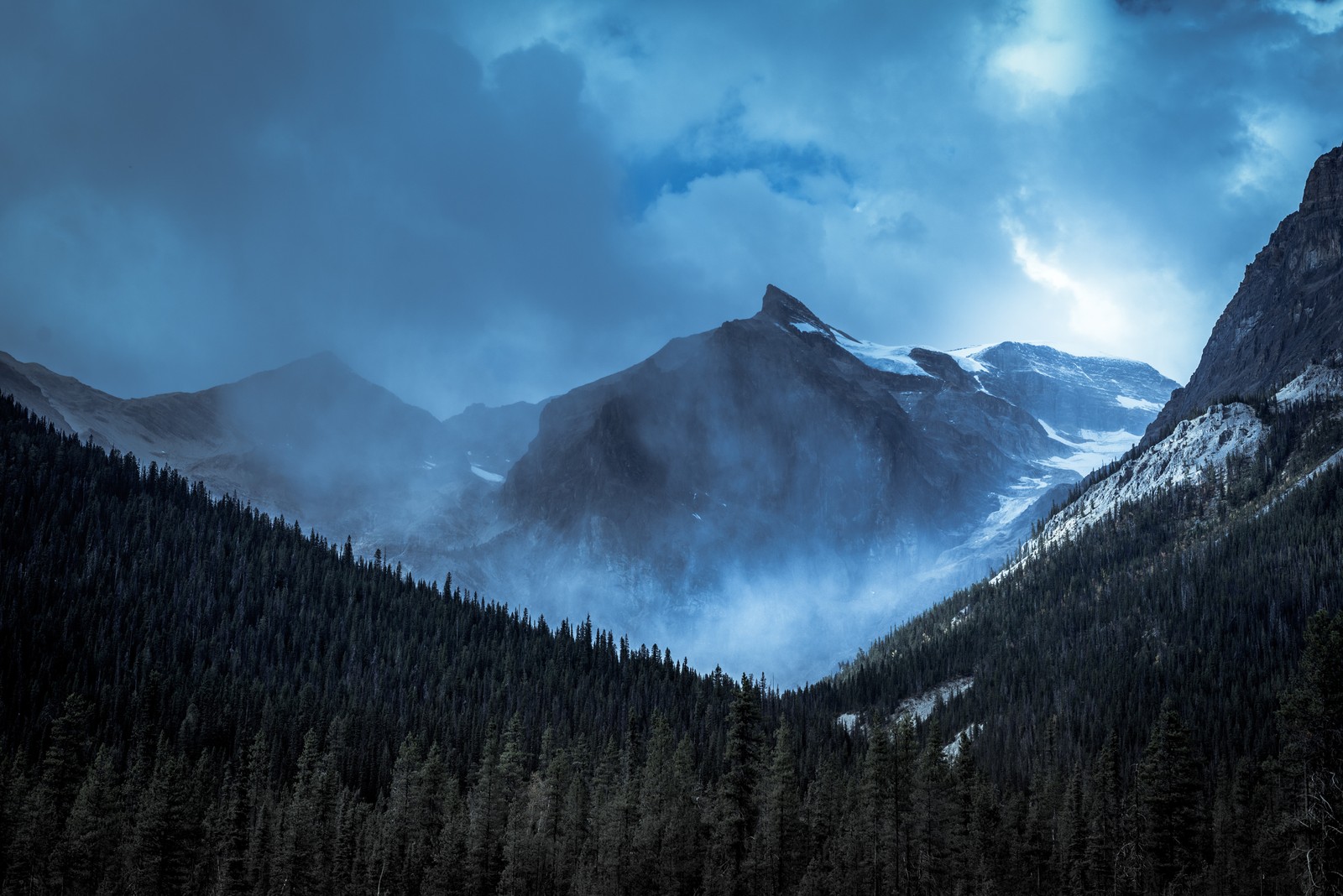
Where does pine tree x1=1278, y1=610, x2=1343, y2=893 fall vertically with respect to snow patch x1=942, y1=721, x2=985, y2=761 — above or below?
below

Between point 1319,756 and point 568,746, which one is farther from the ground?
point 568,746

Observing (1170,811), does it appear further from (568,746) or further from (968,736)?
(968,736)

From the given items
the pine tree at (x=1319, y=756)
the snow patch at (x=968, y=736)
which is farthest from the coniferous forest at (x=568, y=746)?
the snow patch at (x=968, y=736)

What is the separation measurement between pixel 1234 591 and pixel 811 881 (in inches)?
5847

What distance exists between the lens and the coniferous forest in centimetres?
6875

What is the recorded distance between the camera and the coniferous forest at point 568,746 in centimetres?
6875

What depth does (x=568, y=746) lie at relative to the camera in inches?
5148

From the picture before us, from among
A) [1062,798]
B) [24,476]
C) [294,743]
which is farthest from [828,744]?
[24,476]

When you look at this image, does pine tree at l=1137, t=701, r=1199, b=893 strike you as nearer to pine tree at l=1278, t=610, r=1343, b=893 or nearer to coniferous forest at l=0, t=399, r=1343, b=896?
coniferous forest at l=0, t=399, r=1343, b=896

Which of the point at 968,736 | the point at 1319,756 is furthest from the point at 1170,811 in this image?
the point at 968,736

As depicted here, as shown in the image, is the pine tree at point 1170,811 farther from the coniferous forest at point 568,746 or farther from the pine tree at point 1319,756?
the pine tree at point 1319,756

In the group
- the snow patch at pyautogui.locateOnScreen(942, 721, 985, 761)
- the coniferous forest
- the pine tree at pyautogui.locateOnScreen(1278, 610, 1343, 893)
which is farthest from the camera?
the snow patch at pyautogui.locateOnScreen(942, 721, 985, 761)

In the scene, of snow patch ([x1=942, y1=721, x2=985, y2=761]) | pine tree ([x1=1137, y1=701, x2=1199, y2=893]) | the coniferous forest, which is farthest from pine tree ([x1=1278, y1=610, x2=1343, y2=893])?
snow patch ([x1=942, y1=721, x2=985, y2=761])

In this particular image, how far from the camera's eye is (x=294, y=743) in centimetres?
13388
